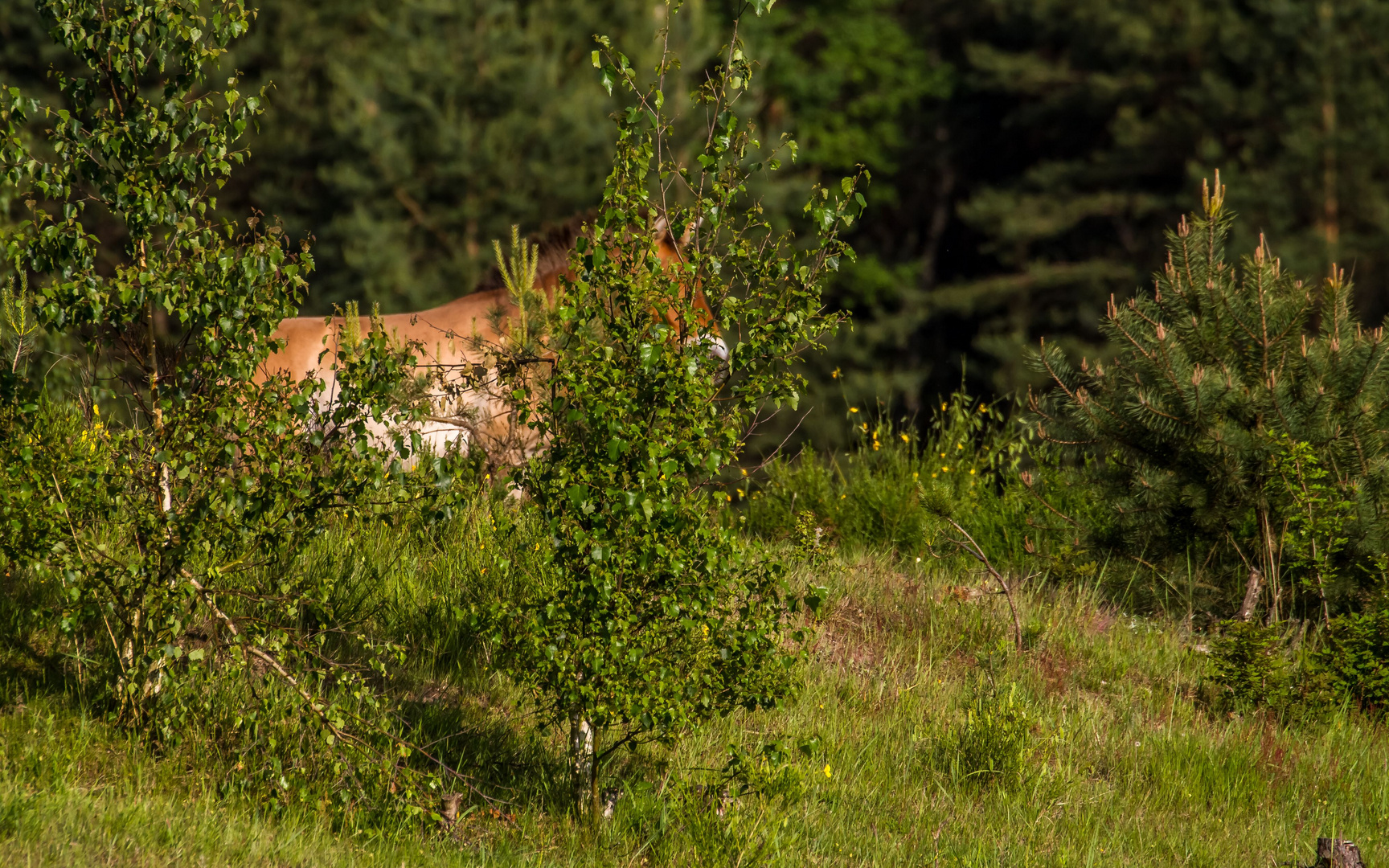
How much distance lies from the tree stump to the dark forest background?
1370cm

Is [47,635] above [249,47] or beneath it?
beneath

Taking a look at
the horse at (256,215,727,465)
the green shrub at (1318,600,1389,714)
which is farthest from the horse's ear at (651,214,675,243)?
the green shrub at (1318,600,1389,714)

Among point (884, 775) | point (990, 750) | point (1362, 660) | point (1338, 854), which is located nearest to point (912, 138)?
point (1362, 660)

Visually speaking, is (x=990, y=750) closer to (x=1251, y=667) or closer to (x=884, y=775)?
(x=884, y=775)

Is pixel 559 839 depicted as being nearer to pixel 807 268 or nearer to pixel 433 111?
pixel 807 268

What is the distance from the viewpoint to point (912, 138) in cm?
2827

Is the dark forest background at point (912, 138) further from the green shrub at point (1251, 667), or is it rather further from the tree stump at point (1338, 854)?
the tree stump at point (1338, 854)

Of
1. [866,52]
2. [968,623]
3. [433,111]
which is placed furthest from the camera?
[866,52]

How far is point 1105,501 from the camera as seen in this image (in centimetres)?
726

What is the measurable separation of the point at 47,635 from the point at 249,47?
16.7 meters

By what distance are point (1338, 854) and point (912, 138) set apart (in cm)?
2515

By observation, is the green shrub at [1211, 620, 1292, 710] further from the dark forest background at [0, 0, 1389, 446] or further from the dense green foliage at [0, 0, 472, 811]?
the dark forest background at [0, 0, 1389, 446]

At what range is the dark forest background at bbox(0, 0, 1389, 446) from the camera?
800 inches

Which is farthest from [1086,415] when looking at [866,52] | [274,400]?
[866,52]
